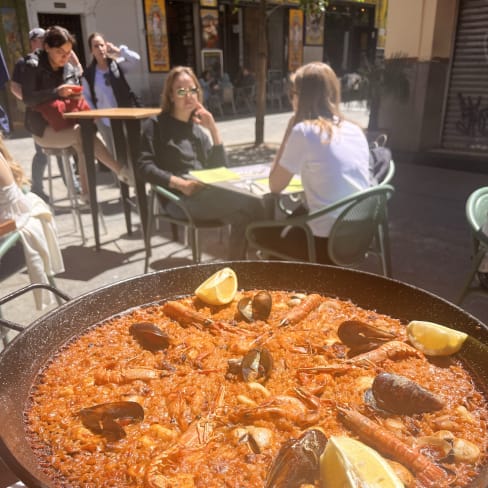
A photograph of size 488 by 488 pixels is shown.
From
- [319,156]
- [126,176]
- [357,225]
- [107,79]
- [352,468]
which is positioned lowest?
[126,176]

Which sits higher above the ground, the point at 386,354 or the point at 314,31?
the point at 314,31

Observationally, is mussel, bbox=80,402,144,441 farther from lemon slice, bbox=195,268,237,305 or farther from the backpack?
the backpack

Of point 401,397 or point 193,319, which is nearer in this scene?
point 401,397

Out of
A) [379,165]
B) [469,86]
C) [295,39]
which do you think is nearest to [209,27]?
[295,39]

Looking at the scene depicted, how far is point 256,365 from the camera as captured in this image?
1406 millimetres

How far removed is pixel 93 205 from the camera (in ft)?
16.9

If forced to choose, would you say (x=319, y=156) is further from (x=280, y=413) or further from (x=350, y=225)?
(x=280, y=413)

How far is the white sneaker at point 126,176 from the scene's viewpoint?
16.7 feet

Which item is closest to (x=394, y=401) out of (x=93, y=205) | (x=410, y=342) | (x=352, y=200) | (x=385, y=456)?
(x=385, y=456)

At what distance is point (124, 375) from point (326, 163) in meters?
2.15

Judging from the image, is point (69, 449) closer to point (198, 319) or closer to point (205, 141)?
point (198, 319)

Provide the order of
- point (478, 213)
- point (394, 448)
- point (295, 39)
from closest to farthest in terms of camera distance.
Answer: point (394, 448) < point (478, 213) < point (295, 39)

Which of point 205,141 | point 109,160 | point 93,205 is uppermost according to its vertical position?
point 205,141

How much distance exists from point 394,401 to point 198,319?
2.38 feet
